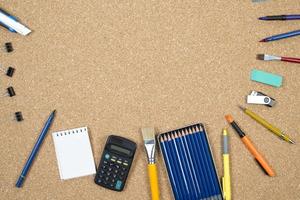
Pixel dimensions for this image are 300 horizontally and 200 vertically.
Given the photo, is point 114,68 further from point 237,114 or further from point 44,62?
point 237,114

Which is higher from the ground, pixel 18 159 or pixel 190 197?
pixel 18 159

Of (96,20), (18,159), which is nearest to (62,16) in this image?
(96,20)

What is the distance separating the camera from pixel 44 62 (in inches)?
34.9

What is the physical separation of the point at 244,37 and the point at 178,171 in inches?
12.8

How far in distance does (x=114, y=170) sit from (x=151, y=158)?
0.27 feet

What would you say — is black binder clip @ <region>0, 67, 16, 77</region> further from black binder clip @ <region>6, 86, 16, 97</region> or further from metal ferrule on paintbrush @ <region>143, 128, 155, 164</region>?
metal ferrule on paintbrush @ <region>143, 128, 155, 164</region>

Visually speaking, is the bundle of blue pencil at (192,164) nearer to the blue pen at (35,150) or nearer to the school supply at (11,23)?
the blue pen at (35,150)

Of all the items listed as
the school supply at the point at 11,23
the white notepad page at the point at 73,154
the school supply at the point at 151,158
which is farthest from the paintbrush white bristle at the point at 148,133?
the school supply at the point at 11,23

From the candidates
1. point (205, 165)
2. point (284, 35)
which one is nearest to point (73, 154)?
point (205, 165)

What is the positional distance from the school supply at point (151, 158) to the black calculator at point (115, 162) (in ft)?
0.10

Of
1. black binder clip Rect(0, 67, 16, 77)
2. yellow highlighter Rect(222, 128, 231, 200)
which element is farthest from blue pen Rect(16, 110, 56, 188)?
yellow highlighter Rect(222, 128, 231, 200)

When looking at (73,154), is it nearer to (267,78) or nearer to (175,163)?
(175,163)

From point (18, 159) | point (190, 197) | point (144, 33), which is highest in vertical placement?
point (144, 33)

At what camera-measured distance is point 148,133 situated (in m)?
0.88
